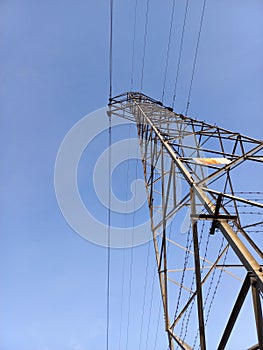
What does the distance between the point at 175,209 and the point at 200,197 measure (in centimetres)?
183

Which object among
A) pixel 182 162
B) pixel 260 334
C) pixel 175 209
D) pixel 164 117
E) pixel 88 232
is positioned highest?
pixel 164 117

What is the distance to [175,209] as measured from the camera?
714 centimetres

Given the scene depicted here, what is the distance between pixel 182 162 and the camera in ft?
23.1

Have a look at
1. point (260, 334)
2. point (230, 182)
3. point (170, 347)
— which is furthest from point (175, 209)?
point (260, 334)

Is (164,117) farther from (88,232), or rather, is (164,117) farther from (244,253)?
(244,253)

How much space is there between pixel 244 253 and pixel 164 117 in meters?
10.8

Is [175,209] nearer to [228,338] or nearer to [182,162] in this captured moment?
[182,162]

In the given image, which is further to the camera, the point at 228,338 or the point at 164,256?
the point at 164,256

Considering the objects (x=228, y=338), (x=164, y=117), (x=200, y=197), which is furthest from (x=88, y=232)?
(x=228, y=338)

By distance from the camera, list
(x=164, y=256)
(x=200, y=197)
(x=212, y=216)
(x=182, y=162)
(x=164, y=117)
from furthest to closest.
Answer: (x=164, y=117) → (x=164, y=256) → (x=182, y=162) → (x=200, y=197) → (x=212, y=216)

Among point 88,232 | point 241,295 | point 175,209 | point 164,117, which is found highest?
point 164,117

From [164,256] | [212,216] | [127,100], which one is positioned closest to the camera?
[212,216]

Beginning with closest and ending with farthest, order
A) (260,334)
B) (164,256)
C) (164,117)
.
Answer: (260,334), (164,256), (164,117)

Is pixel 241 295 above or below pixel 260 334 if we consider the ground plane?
above
